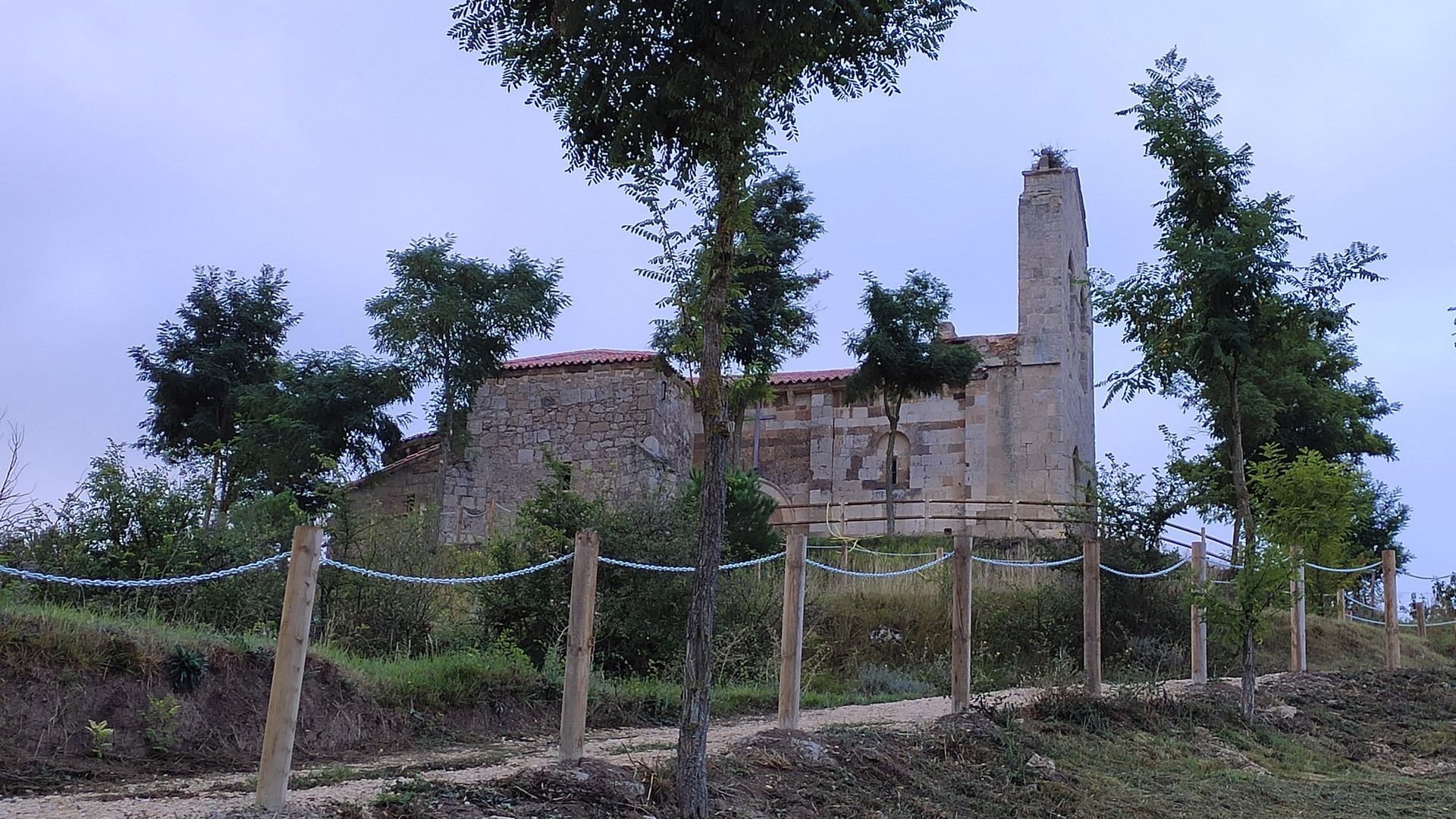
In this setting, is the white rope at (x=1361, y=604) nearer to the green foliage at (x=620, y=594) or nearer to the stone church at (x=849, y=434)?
the stone church at (x=849, y=434)

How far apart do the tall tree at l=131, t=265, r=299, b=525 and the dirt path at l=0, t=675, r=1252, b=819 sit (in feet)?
73.2

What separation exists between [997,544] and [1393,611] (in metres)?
8.19

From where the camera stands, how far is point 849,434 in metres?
31.1

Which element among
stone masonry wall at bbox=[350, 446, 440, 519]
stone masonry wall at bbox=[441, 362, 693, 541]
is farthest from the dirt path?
stone masonry wall at bbox=[350, 446, 440, 519]

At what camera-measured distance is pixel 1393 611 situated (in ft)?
51.8

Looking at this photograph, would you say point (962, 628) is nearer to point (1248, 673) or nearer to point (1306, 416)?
point (1248, 673)

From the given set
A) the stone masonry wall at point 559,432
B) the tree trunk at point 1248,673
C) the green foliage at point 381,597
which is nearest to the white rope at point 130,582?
the green foliage at point 381,597

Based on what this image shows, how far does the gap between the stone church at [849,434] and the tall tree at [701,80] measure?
1798 centimetres

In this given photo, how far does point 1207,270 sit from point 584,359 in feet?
54.2

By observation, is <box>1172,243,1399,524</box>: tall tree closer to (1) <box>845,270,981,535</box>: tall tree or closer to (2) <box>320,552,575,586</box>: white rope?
(1) <box>845,270,981,535</box>: tall tree

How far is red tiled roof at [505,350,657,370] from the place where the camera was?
2664cm

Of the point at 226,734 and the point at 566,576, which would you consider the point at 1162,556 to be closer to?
the point at 566,576

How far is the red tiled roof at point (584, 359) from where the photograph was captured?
2664 centimetres

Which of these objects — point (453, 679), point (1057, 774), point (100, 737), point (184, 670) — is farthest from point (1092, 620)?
point (100, 737)
